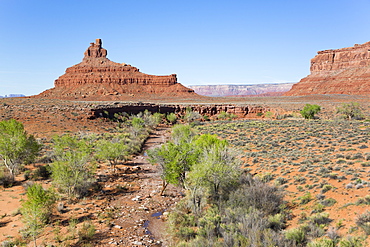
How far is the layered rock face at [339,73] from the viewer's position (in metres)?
122

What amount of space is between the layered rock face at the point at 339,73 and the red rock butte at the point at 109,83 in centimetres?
7351

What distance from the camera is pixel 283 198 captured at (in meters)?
14.3

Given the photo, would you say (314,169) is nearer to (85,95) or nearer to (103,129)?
(103,129)

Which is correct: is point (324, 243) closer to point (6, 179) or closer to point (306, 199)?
point (306, 199)

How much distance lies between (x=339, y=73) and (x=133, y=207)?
161 meters

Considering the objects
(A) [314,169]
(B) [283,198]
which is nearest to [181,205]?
(B) [283,198]

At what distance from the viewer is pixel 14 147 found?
20953 mm

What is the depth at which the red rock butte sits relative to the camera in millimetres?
119562

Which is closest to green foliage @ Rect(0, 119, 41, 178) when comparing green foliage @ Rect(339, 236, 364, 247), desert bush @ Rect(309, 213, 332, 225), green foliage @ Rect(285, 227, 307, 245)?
green foliage @ Rect(285, 227, 307, 245)

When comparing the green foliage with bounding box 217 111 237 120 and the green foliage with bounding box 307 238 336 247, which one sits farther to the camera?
the green foliage with bounding box 217 111 237 120

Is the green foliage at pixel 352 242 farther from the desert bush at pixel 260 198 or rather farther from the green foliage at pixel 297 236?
the desert bush at pixel 260 198

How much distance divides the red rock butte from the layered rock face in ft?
241

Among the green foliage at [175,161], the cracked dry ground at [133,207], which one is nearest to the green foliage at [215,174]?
the green foliage at [175,161]

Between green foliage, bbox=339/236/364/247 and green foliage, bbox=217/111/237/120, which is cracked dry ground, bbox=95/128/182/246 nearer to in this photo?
green foliage, bbox=339/236/364/247
